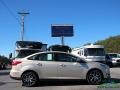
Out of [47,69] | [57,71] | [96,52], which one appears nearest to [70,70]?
[57,71]

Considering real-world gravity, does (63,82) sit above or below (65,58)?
below

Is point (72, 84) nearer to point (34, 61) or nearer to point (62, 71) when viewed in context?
point (62, 71)

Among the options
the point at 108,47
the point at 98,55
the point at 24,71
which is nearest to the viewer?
the point at 24,71

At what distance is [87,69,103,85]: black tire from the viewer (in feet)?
57.5

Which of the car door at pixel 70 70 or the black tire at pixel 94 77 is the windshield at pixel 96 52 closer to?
the black tire at pixel 94 77

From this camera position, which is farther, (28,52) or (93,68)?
(28,52)

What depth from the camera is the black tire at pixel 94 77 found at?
17516 millimetres

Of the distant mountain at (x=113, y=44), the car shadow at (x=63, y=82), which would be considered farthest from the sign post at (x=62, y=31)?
the car shadow at (x=63, y=82)

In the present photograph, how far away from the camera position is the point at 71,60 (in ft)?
58.2

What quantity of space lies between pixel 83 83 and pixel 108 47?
5658cm

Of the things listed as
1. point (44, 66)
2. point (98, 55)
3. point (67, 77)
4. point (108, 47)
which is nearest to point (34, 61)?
point (44, 66)

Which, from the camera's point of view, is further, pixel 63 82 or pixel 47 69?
pixel 63 82

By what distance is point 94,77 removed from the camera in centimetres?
1752

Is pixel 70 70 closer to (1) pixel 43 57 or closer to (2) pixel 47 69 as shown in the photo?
(2) pixel 47 69
